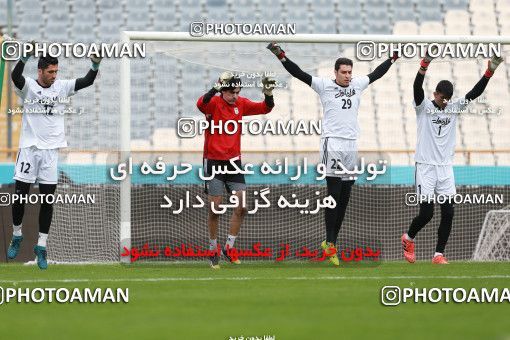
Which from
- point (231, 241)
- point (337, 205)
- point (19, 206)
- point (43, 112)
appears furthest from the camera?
point (337, 205)

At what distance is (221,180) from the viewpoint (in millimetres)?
11664

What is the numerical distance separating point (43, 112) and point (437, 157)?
4325 millimetres

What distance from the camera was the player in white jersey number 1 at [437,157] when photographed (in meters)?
12.3

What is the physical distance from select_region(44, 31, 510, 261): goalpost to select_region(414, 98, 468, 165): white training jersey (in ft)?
3.94

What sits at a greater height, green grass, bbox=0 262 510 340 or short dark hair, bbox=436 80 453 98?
short dark hair, bbox=436 80 453 98

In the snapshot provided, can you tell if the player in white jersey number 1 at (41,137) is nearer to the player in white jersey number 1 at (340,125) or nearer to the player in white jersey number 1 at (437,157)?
the player in white jersey number 1 at (340,125)

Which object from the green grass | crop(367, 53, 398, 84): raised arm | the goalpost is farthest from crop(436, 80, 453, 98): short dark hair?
the green grass

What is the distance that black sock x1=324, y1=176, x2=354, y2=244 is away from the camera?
11711 millimetres

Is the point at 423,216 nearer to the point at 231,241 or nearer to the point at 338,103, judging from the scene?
the point at 338,103

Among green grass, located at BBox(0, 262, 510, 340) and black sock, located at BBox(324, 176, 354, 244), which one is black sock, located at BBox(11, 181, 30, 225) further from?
black sock, located at BBox(324, 176, 354, 244)

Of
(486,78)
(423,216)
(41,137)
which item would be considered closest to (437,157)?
(423,216)

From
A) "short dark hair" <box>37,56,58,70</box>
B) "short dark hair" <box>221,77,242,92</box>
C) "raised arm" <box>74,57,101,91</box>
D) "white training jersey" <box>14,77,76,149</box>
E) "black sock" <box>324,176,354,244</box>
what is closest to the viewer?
"raised arm" <box>74,57,101,91</box>

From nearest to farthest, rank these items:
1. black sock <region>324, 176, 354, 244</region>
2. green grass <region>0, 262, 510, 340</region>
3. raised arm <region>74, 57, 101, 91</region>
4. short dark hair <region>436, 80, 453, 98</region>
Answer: green grass <region>0, 262, 510, 340</region>, raised arm <region>74, 57, 101, 91</region>, black sock <region>324, 176, 354, 244</region>, short dark hair <region>436, 80, 453, 98</region>

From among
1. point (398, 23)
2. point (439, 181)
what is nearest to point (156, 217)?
point (439, 181)
